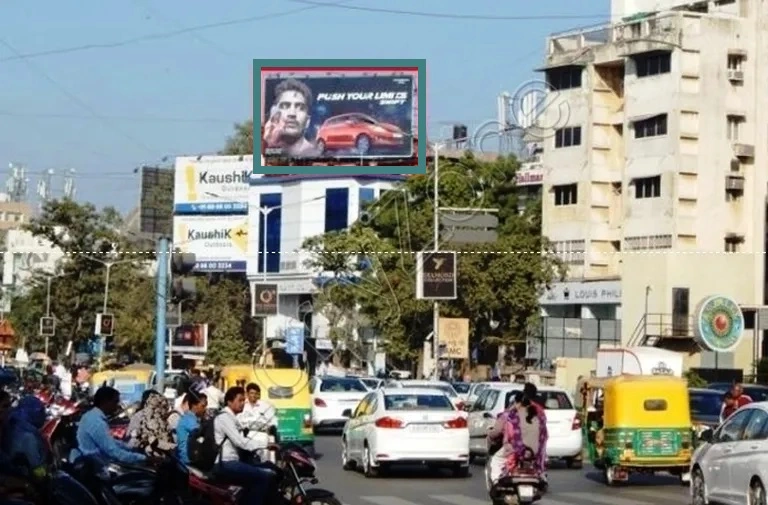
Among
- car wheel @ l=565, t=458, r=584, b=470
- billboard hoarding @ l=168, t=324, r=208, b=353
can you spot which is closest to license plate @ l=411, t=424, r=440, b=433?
car wheel @ l=565, t=458, r=584, b=470

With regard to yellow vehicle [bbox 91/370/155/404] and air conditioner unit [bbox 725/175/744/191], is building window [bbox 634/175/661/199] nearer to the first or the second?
air conditioner unit [bbox 725/175/744/191]

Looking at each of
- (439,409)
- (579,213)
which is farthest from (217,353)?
(439,409)

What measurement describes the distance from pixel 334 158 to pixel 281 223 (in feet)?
129

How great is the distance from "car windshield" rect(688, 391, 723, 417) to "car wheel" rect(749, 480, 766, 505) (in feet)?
41.1

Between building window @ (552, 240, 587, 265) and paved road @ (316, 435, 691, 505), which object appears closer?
paved road @ (316, 435, 691, 505)

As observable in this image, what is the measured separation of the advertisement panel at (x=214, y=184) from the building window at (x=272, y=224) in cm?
246

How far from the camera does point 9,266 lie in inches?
5487

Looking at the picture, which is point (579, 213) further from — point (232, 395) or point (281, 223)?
point (232, 395)

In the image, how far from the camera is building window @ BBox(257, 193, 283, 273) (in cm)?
10325

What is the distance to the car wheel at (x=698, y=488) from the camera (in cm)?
2303

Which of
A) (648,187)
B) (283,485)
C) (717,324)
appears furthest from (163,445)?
(648,187)

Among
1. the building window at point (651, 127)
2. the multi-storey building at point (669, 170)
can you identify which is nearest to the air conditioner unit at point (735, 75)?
the multi-storey building at point (669, 170)

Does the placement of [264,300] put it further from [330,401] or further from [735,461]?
[735,461]

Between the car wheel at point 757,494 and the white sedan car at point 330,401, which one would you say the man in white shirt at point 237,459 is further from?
the white sedan car at point 330,401
